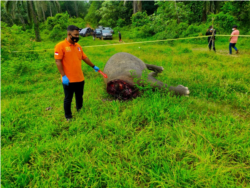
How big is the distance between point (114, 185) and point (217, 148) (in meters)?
Result: 1.29

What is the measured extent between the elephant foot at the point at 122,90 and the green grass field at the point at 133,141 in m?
0.23

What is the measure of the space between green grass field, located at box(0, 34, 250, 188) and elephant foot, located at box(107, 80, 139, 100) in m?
0.23

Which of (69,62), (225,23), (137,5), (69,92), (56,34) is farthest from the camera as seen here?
(137,5)

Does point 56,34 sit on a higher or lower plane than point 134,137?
higher

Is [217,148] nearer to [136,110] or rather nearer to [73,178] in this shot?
[136,110]

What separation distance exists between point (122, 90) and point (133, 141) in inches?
54.7

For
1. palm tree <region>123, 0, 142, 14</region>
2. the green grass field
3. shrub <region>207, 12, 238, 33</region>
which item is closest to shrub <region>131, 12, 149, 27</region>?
palm tree <region>123, 0, 142, 14</region>

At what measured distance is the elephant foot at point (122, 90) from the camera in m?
3.16

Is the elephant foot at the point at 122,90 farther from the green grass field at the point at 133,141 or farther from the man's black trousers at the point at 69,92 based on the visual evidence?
the man's black trousers at the point at 69,92

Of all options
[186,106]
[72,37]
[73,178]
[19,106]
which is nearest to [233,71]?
[186,106]

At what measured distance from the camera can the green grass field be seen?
1575 millimetres

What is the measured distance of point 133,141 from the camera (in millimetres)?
2041

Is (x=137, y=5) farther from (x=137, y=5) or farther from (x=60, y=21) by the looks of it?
(x=60, y=21)

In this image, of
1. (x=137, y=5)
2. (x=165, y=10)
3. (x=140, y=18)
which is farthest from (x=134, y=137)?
(x=137, y=5)
